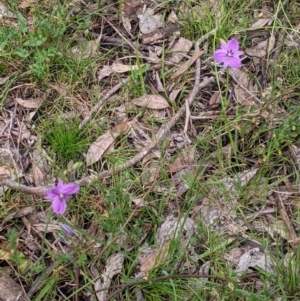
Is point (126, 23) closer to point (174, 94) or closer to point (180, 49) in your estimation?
point (180, 49)

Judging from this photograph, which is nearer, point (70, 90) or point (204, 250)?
point (204, 250)

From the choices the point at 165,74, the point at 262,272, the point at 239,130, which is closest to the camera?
the point at 262,272

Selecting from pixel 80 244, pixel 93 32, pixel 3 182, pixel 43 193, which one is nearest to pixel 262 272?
pixel 80 244

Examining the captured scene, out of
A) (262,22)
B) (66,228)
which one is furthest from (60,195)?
(262,22)

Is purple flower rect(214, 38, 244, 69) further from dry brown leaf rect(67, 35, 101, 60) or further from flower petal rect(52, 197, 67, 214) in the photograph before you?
flower petal rect(52, 197, 67, 214)

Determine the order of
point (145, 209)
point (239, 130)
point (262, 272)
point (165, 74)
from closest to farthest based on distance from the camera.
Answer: point (262, 272) → point (145, 209) → point (239, 130) → point (165, 74)

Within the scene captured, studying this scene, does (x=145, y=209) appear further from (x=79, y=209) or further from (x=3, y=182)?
(x=3, y=182)

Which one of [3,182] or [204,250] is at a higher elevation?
[3,182]
